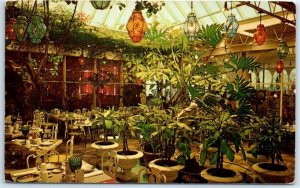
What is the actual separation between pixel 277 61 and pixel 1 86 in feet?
8.14

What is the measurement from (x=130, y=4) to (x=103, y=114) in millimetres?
1021

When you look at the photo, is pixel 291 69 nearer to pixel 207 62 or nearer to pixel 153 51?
pixel 207 62

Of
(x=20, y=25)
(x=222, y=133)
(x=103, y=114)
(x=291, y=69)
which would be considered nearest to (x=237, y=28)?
(x=291, y=69)

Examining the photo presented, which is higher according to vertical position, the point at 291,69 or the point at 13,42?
the point at 13,42

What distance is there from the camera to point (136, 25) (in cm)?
343

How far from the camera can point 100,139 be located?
11.5 ft

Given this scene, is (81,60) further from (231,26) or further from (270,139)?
(270,139)

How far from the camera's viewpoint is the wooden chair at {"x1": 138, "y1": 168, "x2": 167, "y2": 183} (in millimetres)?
3447

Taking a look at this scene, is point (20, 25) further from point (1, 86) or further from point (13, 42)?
point (1, 86)

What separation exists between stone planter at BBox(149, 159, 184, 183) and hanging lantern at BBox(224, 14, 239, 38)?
127 centimetres

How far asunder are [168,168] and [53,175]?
1.03 metres

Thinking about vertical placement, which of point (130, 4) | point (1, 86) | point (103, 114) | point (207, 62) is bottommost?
point (103, 114)

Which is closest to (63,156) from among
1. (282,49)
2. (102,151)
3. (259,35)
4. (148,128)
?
(102,151)

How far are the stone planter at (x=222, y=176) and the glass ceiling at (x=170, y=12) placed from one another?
1.33 m
